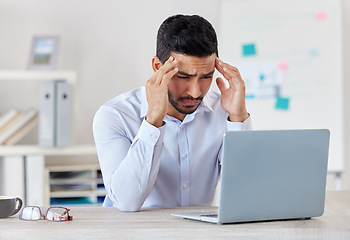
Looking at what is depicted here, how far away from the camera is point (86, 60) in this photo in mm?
3330

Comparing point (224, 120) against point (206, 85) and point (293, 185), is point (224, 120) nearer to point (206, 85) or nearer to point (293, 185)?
point (206, 85)

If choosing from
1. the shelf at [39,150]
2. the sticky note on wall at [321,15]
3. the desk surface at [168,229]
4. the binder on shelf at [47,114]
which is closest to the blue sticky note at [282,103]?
the sticky note on wall at [321,15]

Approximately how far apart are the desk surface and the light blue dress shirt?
291 mm

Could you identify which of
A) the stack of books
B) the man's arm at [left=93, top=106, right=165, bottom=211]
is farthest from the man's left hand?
the stack of books

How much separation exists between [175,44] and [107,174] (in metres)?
0.45

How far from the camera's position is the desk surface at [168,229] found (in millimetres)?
1194

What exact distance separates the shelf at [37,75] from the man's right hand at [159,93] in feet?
4.82

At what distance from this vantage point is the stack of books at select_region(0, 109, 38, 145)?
3037mm

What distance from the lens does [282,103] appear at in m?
3.25

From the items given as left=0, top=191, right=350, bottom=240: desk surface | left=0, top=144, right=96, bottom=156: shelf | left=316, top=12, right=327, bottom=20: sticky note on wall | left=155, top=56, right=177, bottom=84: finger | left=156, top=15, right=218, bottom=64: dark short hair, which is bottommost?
left=0, top=144, right=96, bottom=156: shelf

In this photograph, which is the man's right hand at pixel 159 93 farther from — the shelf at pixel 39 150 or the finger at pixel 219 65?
the shelf at pixel 39 150

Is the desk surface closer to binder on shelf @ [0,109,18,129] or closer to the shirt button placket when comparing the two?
the shirt button placket

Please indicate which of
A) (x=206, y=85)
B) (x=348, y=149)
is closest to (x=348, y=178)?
(x=348, y=149)

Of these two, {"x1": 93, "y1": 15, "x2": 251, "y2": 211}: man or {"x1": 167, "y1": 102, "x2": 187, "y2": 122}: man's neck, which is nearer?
{"x1": 93, "y1": 15, "x2": 251, "y2": 211}: man
